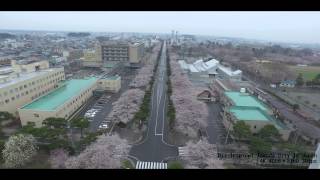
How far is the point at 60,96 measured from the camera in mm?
10953

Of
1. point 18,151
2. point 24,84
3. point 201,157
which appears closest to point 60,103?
point 24,84

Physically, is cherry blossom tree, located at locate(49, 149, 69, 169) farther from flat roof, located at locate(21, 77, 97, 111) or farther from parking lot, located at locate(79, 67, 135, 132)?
flat roof, located at locate(21, 77, 97, 111)

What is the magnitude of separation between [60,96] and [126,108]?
345 cm

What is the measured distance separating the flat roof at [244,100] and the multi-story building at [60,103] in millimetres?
7927

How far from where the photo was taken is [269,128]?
8.20m

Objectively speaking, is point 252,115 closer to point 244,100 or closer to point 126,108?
point 244,100

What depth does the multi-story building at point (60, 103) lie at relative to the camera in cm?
920

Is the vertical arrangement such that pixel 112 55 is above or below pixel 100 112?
above

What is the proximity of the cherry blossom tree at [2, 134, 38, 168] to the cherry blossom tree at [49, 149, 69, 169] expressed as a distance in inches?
22.6

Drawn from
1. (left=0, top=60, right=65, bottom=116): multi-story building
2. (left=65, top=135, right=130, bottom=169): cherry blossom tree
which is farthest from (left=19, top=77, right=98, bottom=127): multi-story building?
(left=65, top=135, right=130, bottom=169): cherry blossom tree

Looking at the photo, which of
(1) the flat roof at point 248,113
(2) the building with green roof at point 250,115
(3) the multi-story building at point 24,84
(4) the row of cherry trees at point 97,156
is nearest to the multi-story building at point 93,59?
(3) the multi-story building at point 24,84

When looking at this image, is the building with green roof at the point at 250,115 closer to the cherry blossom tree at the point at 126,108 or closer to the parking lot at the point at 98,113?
the cherry blossom tree at the point at 126,108

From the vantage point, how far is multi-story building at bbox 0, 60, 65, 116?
390 inches
